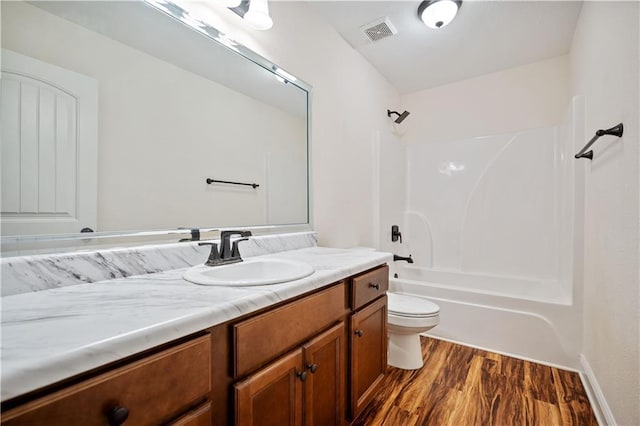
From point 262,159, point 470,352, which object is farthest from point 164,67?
point 470,352

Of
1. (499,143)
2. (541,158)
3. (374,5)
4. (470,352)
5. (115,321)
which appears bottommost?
(470,352)

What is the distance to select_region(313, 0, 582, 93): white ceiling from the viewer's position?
1887 millimetres

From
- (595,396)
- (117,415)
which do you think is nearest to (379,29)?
(117,415)

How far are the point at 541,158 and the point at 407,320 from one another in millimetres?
2028

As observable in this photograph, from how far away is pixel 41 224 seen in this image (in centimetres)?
84

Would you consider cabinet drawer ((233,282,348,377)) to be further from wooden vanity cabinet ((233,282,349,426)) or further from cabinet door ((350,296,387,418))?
cabinet door ((350,296,387,418))

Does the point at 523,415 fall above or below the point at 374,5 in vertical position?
below

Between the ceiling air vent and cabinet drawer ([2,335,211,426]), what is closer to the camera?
cabinet drawer ([2,335,211,426])

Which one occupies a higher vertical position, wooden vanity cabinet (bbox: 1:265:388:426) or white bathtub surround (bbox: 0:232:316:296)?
white bathtub surround (bbox: 0:232:316:296)

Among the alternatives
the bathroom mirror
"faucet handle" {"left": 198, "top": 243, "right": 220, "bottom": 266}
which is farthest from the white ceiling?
"faucet handle" {"left": 198, "top": 243, "right": 220, "bottom": 266}

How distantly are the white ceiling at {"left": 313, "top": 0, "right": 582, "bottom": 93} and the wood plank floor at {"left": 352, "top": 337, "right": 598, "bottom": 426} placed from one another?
94.6 inches

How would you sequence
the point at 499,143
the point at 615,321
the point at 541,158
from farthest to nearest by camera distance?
the point at 499,143
the point at 541,158
the point at 615,321

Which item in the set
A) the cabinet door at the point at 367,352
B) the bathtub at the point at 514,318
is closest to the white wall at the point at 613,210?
the bathtub at the point at 514,318

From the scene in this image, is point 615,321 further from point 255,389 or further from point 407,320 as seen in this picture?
point 255,389
